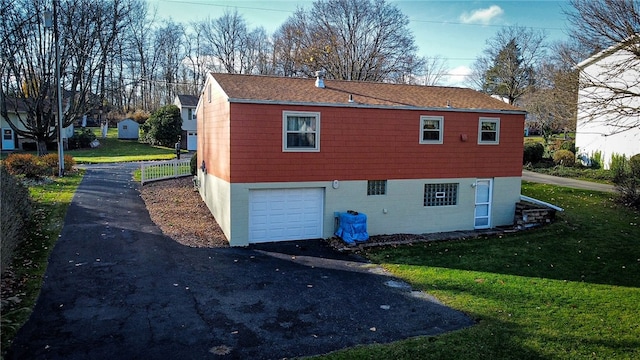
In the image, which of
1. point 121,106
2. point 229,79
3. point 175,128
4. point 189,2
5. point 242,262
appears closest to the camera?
point 242,262

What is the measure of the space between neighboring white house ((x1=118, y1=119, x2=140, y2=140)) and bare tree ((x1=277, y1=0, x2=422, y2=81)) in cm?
2199

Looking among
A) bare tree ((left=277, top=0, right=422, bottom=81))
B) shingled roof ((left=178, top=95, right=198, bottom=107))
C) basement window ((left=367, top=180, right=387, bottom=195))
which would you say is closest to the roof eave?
basement window ((left=367, top=180, right=387, bottom=195))

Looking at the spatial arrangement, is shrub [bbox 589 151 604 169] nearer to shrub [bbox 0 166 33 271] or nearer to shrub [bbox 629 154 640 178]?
shrub [bbox 629 154 640 178]

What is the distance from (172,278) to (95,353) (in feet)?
11.0

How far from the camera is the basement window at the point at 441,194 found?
584 inches

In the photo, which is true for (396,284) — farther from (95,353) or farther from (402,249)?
(95,353)

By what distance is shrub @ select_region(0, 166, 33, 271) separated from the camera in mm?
8680

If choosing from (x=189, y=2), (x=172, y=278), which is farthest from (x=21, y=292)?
(x=189, y=2)

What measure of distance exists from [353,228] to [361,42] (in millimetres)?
→ 26955

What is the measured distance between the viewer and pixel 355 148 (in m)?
13.7

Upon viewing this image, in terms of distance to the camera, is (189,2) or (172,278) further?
(189,2)

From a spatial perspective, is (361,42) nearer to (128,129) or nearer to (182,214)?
(182,214)

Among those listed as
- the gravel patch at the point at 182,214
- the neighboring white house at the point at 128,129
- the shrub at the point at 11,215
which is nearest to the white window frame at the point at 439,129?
the gravel patch at the point at 182,214

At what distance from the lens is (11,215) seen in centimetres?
982
